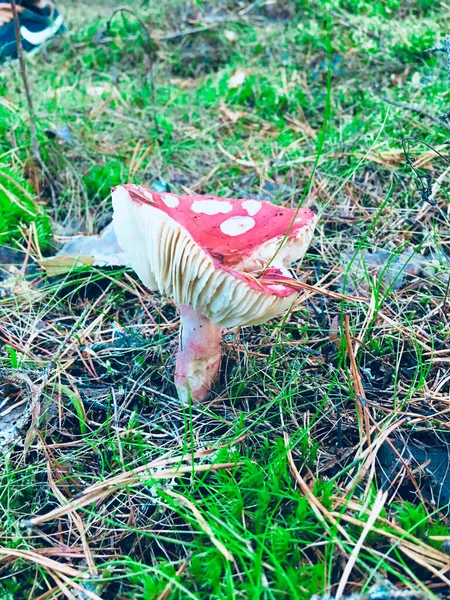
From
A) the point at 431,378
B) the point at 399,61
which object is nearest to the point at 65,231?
the point at 431,378

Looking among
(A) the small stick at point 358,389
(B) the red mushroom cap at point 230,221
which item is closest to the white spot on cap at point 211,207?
(B) the red mushroom cap at point 230,221

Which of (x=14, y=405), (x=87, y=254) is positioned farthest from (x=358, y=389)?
(x=87, y=254)

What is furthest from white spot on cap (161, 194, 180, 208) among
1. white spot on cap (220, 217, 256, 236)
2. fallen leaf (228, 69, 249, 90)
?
fallen leaf (228, 69, 249, 90)

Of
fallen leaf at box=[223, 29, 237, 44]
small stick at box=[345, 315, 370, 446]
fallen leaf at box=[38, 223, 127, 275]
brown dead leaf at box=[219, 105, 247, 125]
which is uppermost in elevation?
fallen leaf at box=[223, 29, 237, 44]

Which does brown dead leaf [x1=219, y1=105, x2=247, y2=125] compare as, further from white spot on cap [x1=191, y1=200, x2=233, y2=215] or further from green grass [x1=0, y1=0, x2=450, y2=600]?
white spot on cap [x1=191, y1=200, x2=233, y2=215]

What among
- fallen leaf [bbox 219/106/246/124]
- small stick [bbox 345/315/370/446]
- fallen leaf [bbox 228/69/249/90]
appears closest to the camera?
small stick [bbox 345/315/370/446]

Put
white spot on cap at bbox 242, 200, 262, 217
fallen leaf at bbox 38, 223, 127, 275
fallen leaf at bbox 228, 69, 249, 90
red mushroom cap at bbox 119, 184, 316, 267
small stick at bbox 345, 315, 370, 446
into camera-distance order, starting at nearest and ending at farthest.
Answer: small stick at bbox 345, 315, 370, 446 → red mushroom cap at bbox 119, 184, 316, 267 → white spot on cap at bbox 242, 200, 262, 217 → fallen leaf at bbox 38, 223, 127, 275 → fallen leaf at bbox 228, 69, 249, 90

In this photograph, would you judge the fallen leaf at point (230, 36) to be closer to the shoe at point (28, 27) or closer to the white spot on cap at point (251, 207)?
the shoe at point (28, 27)
